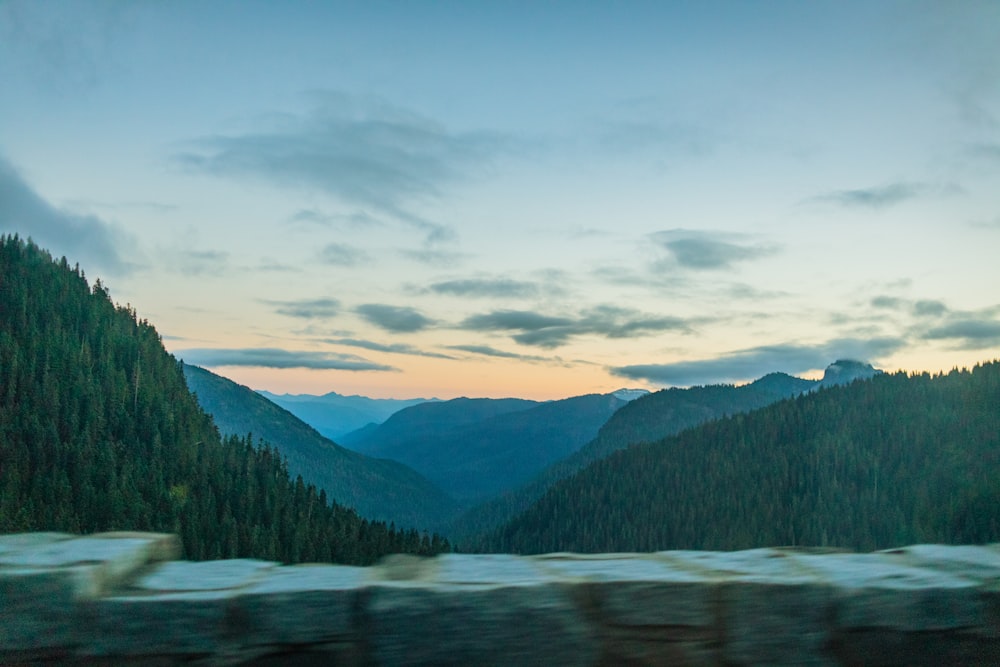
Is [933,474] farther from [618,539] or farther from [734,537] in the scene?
[618,539]

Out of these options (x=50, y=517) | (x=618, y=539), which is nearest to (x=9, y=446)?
(x=50, y=517)

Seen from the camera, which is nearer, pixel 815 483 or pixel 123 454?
pixel 123 454

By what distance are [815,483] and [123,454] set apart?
439 feet

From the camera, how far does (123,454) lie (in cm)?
12350

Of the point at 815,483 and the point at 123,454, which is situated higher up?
the point at 123,454

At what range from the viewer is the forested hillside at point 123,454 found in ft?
323

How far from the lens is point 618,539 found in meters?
159

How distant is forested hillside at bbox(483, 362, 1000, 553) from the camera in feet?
463

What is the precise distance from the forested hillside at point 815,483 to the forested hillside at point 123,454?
65.5m

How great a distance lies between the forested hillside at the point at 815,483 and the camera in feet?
463

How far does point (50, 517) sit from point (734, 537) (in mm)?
109336

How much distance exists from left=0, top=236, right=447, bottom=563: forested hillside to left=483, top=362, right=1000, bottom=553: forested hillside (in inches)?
2580

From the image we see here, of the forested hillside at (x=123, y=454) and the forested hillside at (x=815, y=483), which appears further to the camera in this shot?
the forested hillside at (x=815, y=483)

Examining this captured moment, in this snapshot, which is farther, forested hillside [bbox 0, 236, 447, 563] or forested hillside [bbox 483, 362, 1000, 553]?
forested hillside [bbox 483, 362, 1000, 553]
